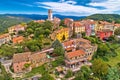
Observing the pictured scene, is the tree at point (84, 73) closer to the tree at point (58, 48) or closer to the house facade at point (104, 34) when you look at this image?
the tree at point (58, 48)

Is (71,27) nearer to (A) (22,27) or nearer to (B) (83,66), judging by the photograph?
(A) (22,27)

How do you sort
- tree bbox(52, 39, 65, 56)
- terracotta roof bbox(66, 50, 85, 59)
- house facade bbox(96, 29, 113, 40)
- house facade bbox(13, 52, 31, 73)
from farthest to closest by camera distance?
house facade bbox(96, 29, 113, 40) → tree bbox(52, 39, 65, 56) → terracotta roof bbox(66, 50, 85, 59) → house facade bbox(13, 52, 31, 73)

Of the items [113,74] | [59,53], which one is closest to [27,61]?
[59,53]

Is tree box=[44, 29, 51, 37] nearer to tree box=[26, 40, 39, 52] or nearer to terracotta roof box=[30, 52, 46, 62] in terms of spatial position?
tree box=[26, 40, 39, 52]

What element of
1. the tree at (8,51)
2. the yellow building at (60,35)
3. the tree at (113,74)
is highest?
the yellow building at (60,35)

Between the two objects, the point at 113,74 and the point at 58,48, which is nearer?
the point at 113,74

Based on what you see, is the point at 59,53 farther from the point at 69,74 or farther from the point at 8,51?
the point at 8,51

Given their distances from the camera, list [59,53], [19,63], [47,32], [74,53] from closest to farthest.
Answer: [19,63], [74,53], [59,53], [47,32]

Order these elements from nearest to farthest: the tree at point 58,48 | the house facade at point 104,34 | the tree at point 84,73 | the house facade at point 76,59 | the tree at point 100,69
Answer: the tree at point 84,73 < the tree at point 100,69 < the house facade at point 76,59 < the tree at point 58,48 < the house facade at point 104,34

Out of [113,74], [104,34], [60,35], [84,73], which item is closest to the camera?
[113,74]

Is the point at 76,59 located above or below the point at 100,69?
above

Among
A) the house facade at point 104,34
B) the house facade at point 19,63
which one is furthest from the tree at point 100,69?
the house facade at point 104,34

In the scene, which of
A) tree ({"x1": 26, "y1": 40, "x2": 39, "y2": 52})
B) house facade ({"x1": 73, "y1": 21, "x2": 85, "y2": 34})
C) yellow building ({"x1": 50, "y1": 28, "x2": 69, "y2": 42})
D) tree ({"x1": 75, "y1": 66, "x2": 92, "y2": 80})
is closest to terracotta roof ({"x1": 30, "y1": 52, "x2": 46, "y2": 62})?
tree ({"x1": 26, "y1": 40, "x2": 39, "y2": 52})

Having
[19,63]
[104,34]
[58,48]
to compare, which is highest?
[104,34]
